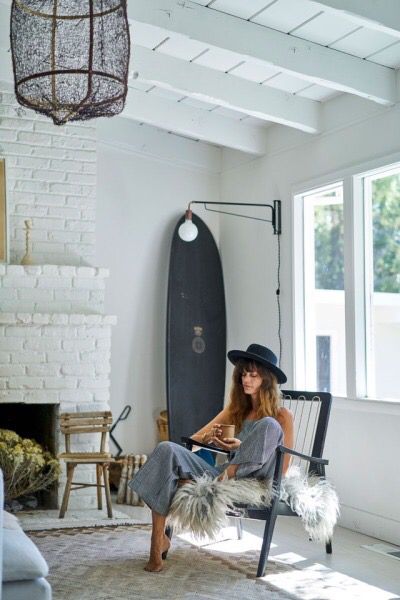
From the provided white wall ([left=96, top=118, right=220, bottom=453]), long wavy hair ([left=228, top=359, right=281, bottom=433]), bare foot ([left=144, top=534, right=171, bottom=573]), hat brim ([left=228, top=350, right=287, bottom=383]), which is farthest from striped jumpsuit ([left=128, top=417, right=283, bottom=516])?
white wall ([left=96, top=118, right=220, bottom=453])

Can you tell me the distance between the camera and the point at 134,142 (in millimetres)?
7066

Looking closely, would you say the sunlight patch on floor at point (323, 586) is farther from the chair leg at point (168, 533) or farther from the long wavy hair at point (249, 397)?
the long wavy hair at point (249, 397)

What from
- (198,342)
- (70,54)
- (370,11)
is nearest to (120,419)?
(198,342)

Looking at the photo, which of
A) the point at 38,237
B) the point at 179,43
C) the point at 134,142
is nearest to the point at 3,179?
the point at 38,237

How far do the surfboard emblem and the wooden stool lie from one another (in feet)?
3.60

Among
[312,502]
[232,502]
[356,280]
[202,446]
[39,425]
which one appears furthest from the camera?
[39,425]

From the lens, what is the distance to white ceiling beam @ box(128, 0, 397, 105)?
4594 mm

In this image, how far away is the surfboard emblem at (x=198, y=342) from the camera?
22.5ft

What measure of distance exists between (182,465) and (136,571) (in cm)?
59

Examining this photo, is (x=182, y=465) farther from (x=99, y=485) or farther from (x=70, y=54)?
(x=70, y=54)

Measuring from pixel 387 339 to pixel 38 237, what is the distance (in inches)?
106

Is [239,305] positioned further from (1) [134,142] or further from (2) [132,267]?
(1) [134,142]

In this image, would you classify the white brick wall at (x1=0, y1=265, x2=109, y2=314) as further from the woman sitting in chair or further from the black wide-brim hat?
the woman sitting in chair

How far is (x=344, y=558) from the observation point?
4703mm
